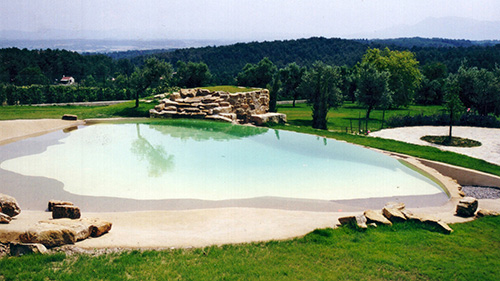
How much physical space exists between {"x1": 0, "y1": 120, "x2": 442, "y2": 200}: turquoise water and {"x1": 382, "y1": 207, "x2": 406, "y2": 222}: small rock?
2787 millimetres

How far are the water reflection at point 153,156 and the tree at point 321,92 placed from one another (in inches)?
531

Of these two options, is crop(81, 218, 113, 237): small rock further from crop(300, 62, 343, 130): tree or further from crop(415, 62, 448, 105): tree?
crop(415, 62, 448, 105): tree

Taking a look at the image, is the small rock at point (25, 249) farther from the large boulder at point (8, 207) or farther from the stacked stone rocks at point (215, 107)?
the stacked stone rocks at point (215, 107)

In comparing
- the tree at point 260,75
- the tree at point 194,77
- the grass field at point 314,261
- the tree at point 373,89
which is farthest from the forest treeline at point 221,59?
the grass field at point 314,261

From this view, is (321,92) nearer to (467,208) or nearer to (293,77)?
(467,208)

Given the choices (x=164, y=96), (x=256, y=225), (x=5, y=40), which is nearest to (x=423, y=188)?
(x=256, y=225)

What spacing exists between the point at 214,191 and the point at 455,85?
17098 mm

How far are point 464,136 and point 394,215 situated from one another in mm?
16190

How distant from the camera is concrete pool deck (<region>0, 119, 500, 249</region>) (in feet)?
25.5

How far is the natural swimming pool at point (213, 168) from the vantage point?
1254 cm

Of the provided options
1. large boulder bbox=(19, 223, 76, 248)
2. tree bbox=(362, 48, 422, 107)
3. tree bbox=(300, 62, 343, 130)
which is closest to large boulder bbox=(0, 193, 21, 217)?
large boulder bbox=(19, 223, 76, 248)

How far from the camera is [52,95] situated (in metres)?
39.2

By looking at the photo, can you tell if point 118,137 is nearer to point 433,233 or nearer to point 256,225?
point 256,225

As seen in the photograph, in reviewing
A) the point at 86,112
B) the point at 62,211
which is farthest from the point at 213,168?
the point at 86,112
